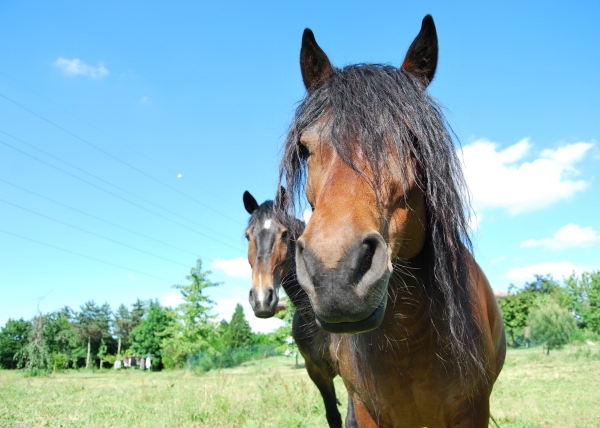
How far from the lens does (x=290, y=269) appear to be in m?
5.95

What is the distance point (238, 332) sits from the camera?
73938 mm

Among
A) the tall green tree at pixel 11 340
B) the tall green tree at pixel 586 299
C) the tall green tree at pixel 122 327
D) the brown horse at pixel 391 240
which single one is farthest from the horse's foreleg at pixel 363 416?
the tall green tree at pixel 122 327

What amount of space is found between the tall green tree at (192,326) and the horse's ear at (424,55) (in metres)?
39.0

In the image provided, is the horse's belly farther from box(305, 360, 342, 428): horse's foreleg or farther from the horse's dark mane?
box(305, 360, 342, 428): horse's foreleg

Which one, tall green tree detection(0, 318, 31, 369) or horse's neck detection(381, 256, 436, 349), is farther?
tall green tree detection(0, 318, 31, 369)

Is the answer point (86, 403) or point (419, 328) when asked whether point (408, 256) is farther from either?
point (86, 403)

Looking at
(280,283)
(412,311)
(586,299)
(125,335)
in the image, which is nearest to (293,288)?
(280,283)

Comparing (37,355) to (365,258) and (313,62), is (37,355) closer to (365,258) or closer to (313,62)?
(313,62)

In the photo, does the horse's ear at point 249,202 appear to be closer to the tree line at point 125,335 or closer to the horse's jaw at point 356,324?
the horse's jaw at point 356,324

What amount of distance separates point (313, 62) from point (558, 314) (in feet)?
121

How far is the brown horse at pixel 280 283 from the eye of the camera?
5.43 metres

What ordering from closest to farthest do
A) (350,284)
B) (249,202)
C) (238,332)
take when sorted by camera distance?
(350,284) → (249,202) → (238,332)

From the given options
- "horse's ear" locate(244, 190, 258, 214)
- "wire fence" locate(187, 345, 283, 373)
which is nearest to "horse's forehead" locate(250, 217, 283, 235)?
"horse's ear" locate(244, 190, 258, 214)

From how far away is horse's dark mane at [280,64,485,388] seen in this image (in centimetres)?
190
